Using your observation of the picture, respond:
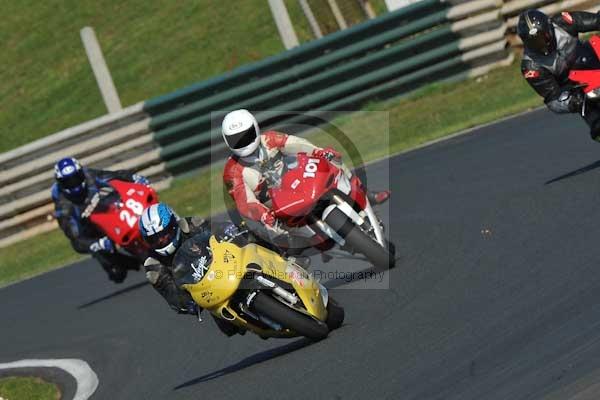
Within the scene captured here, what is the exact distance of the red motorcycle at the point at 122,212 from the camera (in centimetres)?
1298

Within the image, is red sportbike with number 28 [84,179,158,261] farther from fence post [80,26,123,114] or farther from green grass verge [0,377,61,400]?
fence post [80,26,123,114]

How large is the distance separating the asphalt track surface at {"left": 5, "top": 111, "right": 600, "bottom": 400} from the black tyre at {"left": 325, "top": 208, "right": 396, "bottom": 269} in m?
0.26

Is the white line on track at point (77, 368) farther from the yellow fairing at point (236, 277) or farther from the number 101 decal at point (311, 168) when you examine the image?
the number 101 decal at point (311, 168)

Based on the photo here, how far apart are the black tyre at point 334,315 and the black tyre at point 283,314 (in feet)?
1.12

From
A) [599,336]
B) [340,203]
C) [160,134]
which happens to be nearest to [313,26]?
[160,134]

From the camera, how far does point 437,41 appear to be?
54.1 ft

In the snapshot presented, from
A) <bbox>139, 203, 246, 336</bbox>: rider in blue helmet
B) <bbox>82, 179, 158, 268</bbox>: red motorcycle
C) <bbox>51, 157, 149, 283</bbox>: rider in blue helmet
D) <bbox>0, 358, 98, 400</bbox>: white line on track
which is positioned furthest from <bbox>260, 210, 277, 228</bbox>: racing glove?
<bbox>51, 157, 149, 283</bbox>: rider in blue helmet

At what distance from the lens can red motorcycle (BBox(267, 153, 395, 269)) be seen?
372 inches

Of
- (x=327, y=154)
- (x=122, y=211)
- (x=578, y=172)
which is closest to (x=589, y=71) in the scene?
(x=578, y=172)

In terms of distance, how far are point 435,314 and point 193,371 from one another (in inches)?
80.9

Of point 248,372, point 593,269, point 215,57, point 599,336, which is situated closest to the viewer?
point 599,336

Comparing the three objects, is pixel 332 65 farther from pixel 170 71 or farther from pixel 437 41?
pixel 170 71

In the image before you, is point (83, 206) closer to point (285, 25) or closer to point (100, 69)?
point (100, 69)

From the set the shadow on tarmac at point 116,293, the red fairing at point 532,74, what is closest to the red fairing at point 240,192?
the red fairing at point 532,74
